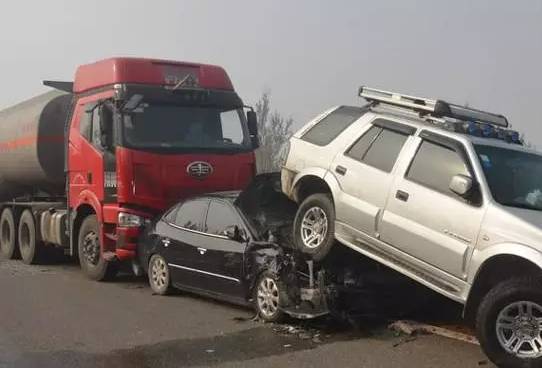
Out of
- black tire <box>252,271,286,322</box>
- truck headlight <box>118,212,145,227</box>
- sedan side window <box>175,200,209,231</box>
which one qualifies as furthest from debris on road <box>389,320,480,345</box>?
truck headlight <box>118,212,145,227</box>

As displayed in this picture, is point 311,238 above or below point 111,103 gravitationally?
below

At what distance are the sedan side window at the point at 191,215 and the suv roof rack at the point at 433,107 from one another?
2.61 m

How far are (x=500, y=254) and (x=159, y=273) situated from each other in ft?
17.4

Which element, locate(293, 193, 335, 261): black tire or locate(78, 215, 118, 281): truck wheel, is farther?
locate(78, 215, 118, 281): truck wheel

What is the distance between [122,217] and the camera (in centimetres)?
1077

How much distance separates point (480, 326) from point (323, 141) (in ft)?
10.2

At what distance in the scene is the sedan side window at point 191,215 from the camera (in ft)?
31.0

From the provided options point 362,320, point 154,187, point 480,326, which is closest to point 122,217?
point 154,187

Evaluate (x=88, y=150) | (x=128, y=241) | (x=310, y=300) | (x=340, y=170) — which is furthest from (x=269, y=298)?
(x=88, y=150)

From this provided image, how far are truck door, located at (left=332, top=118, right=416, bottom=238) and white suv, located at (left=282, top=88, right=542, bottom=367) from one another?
0.01 m

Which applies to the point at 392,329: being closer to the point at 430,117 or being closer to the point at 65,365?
the point at 430,117

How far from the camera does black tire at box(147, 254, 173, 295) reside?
32.5 ft

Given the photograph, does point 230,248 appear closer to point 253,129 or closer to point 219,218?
point 219,218

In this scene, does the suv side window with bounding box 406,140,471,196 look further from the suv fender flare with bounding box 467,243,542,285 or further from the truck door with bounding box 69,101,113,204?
the truck door with bounding box 69,101,113,204
